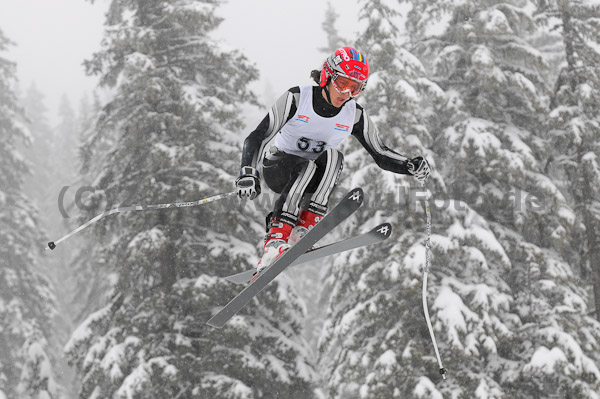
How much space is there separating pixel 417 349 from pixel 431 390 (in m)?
0.81

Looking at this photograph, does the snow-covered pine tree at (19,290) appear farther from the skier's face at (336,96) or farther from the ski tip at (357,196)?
the skier's face at (336,96)

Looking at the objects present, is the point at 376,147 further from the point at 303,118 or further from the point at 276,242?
the point at 276,242

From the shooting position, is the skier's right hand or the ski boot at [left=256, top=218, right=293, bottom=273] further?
the ski boot at [left=256, top=218, right=293, bottom=273]

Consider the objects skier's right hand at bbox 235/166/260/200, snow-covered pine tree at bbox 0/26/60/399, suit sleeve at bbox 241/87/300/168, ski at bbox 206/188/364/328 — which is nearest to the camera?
skier's right hand at bbox 235/166/260/200

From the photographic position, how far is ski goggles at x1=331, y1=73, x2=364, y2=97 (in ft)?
18.6

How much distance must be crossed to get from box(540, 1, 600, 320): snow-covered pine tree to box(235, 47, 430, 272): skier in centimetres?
855

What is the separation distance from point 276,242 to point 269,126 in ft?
3.61

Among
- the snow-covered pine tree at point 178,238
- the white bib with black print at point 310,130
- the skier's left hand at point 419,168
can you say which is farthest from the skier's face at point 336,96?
the snow-covered pine tree at point 178,238

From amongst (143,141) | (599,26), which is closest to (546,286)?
(599,26)

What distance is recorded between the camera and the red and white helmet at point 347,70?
5.63 meters

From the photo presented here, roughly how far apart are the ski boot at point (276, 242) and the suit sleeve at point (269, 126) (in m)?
0.72

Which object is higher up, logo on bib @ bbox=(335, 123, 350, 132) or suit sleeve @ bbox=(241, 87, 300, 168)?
suit sleeve @ bbox=(241, 87, 300, 168)

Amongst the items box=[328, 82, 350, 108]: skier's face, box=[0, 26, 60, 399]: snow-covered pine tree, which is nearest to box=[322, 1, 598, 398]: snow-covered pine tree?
box=[328, 82, 350, 108]: skier's face

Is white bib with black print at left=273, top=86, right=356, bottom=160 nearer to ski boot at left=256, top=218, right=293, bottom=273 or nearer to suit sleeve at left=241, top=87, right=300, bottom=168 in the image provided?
suit sleeve at left=241, top=87, right=300, bottom=168
